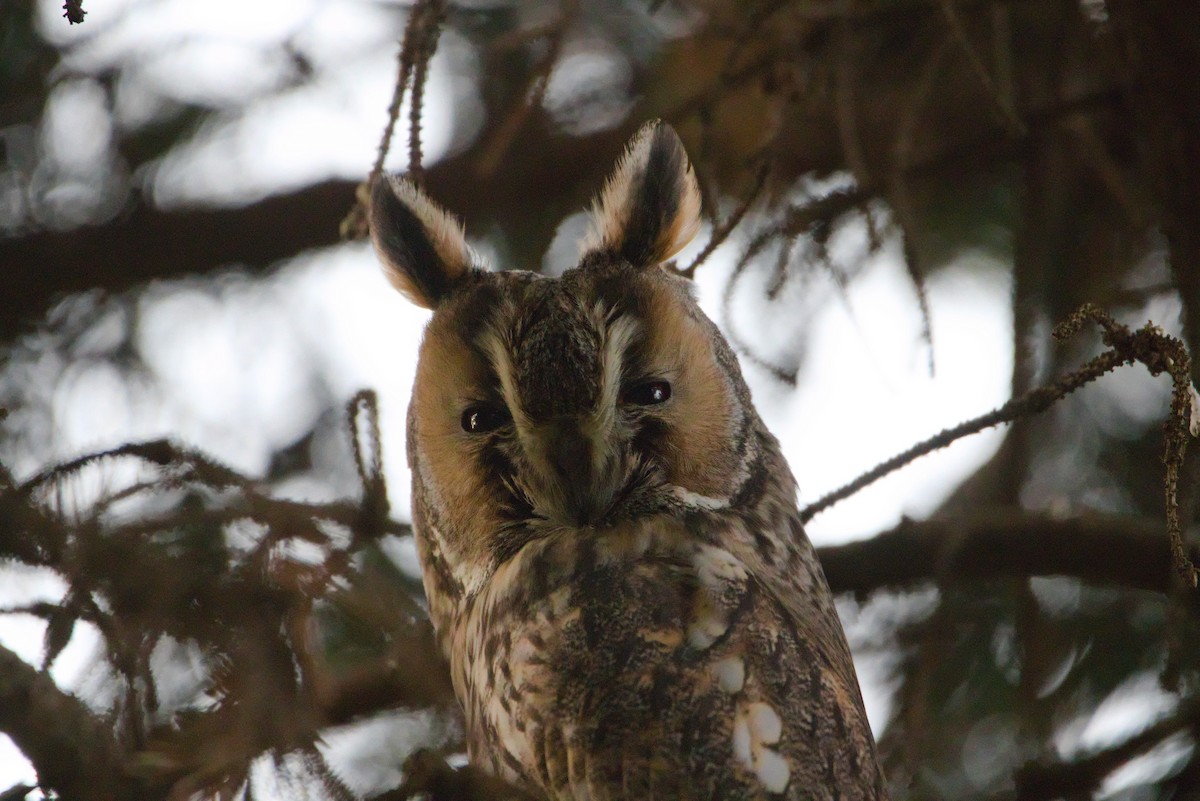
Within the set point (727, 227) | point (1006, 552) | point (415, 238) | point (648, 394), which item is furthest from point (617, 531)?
point (1006, 552)

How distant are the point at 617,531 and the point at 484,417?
1.12ft

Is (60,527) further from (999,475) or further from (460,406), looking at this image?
(999,475)

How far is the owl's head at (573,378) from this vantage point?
2064mm

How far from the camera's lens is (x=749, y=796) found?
178cm

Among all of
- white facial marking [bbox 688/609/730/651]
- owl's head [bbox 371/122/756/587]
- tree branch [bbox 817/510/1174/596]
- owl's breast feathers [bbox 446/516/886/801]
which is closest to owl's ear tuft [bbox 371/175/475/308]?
owl's head [bbox 371/122/756/587]

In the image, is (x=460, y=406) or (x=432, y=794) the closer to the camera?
(x=432, y=794)

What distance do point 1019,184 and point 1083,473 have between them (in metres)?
0.98

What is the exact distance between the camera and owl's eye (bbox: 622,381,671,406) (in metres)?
2.16

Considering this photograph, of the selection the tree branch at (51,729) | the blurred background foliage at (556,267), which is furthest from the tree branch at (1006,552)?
the tree branch at (51,729)

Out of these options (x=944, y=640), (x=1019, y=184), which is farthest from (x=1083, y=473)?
(x=944, y=640)

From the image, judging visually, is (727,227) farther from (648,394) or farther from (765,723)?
(765,723)

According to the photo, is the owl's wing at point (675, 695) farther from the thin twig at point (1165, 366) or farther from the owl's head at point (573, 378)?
the thin twig at point (1165, 366)

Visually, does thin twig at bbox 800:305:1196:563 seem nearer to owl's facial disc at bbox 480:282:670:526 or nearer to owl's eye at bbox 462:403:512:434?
owl's facial disc at bbox 480:282:670:526

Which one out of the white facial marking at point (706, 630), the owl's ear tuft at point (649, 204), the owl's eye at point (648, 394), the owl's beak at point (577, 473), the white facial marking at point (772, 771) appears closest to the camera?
the white facial marking at point (772, 771)
